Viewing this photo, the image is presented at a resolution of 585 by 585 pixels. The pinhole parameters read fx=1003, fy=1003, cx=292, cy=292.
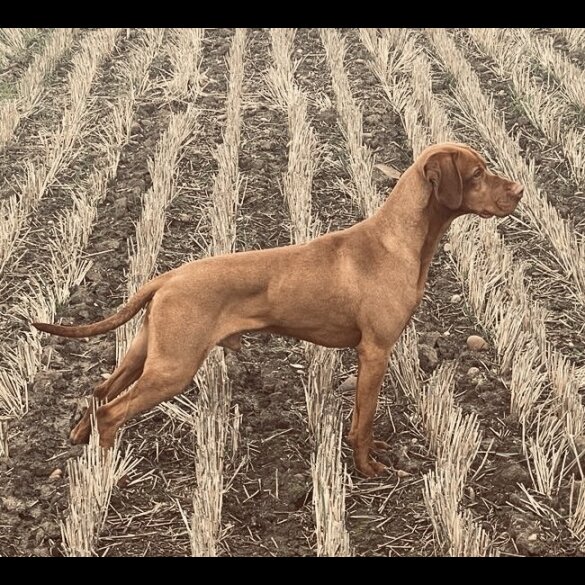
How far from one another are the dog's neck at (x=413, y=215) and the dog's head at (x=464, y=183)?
0.06m

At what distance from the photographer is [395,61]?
13.3 m

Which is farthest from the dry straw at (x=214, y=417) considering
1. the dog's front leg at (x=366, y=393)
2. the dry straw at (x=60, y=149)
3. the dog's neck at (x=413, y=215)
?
the dry straw at (x=60, y=149)

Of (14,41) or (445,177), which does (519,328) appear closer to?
(445,177)

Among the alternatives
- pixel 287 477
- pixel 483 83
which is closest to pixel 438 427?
pixel 287 477

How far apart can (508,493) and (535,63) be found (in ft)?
28.7

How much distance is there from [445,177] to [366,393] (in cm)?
126

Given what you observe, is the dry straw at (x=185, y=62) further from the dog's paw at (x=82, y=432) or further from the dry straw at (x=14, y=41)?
the dog's paw at (x=82, y=432)

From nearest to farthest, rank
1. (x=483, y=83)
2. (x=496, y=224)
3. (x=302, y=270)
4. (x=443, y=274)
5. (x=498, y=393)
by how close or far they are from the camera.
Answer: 1. (x=302, y=270)
2. (x=498, y=393)
3. (x=443, y=274)
4. (x=496, y=224)
5. (x=483, y=83)

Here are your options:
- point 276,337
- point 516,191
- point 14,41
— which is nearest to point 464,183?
point 516,191

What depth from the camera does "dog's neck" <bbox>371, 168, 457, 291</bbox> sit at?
550 centimetres

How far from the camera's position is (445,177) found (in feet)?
17.6

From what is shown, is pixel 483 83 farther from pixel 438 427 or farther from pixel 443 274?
pixel 438 427

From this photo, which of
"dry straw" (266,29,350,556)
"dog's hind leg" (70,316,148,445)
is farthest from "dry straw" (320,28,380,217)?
"dog's hind leg" (70,316,148,445)

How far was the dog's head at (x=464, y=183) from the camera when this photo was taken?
17.6 ft
